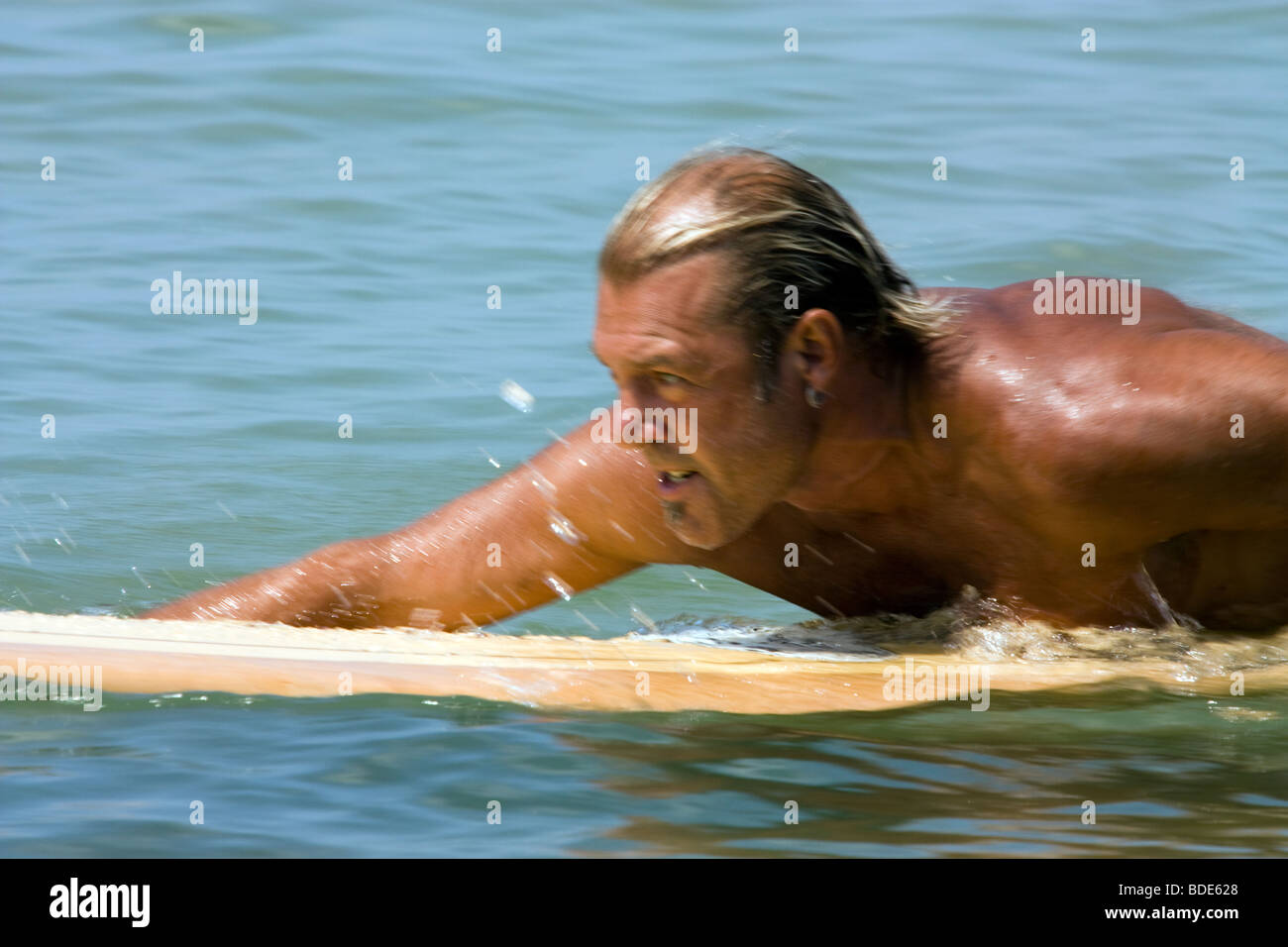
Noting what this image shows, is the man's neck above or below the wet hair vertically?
below

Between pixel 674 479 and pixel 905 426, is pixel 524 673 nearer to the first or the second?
pixel 674 479

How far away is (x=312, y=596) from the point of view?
386cm

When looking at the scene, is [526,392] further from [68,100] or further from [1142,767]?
[68,100]

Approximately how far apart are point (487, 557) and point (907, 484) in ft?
2.93

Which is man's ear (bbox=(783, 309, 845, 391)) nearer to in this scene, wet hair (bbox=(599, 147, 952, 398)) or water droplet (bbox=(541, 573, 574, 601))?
wet hair (bbox=(599, 147, 952, 398))

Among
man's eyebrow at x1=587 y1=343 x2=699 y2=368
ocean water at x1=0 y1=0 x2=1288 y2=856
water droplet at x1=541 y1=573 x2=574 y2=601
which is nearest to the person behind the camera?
ocean water at x1=0 y1=0 x2=1288 y2=856

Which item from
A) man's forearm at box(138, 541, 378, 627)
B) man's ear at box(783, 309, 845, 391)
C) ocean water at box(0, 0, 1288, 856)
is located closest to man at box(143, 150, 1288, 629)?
man's ear at box(783, 309, 845, 391)

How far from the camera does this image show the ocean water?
302cm

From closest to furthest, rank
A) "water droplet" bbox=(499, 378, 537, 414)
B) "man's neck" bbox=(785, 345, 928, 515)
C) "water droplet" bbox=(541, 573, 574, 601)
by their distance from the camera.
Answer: "man's neck" bbox=(785, 345, 928, 515) < "water droplet" bbox=(541, 573, 574, 601) < "water droplet" bbox=(499, 378, 537, 414)

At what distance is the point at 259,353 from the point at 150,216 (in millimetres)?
1991

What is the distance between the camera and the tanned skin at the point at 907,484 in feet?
10.2

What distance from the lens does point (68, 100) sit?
1050 cm

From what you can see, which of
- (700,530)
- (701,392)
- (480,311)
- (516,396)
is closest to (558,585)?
(700,530)

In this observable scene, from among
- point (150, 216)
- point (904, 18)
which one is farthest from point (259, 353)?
point (904, 18)
